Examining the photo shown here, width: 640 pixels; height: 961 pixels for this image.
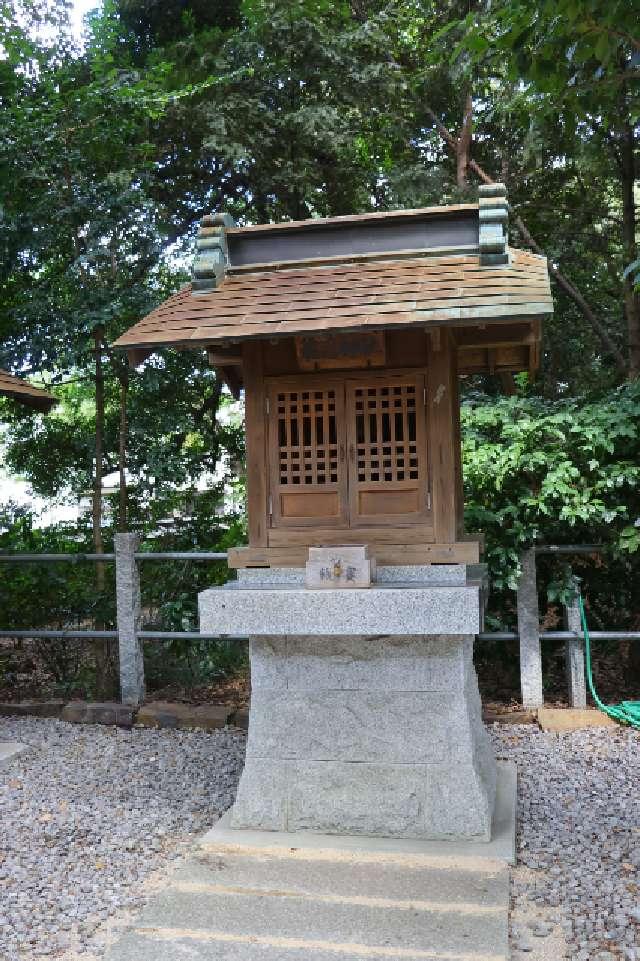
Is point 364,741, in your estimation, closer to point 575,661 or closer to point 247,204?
point 575,661

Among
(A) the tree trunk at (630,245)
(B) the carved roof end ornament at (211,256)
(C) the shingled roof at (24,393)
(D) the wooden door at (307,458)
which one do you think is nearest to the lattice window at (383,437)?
(D) the wooden door at (307,458)

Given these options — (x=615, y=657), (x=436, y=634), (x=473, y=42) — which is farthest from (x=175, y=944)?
(x=615, y=657)

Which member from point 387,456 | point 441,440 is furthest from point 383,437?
point 441,440

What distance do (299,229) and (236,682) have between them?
446 cm

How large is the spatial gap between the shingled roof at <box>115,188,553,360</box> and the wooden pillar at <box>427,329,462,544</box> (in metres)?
0.36

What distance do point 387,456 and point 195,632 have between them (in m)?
3.28

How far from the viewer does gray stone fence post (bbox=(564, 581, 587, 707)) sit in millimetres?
6324

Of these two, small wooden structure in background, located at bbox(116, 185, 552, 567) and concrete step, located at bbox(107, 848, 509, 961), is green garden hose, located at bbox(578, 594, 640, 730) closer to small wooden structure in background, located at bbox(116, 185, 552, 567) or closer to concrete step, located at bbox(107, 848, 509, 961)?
small wooden structure in background, located at bbox(116, 185, 552, 567)

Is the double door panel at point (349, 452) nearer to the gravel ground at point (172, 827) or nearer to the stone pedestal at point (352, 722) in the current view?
the stone pedestal at point (352, 722)

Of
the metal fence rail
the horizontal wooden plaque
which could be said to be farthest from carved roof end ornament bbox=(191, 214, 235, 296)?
the metal fence rail

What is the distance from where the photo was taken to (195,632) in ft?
22.3

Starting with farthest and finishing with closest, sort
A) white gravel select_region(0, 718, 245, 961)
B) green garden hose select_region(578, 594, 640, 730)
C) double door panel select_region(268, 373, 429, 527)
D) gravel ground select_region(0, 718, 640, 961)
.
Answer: green garden hose select_region(578, 594, 640, 730)
double door panel select_region(268, 373, 429, 527)
white gravel select_region(0, 718, 245, 961)
gravel ground select_region(0, 718, 640, 961)

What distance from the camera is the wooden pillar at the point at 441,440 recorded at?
409cm

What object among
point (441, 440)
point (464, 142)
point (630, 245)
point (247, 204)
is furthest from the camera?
point (247, 204)
